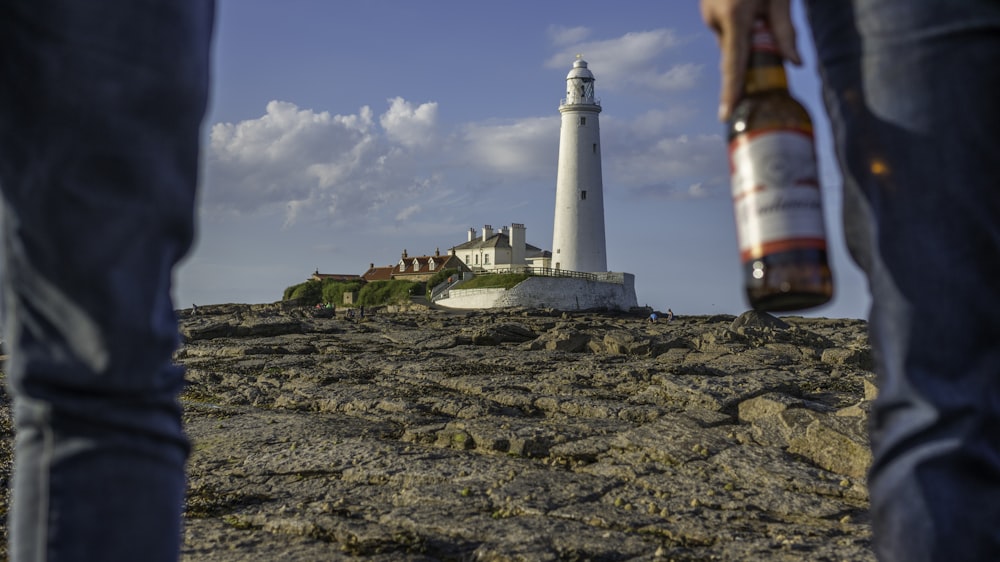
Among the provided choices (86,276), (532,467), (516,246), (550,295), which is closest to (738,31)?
(86,276)

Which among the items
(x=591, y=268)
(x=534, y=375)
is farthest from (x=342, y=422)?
(x=591, y=268)

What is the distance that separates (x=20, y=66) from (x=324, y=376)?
21.1ft

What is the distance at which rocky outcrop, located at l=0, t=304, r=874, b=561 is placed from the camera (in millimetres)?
Answer: 2557

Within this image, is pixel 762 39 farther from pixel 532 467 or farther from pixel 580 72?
pixel 580 72

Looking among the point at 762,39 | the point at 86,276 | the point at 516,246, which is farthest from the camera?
the point at 516,246

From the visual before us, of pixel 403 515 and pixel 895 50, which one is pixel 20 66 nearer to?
pixel 895 50

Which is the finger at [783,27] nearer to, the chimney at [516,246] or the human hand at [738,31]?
the human hand at [738,31]

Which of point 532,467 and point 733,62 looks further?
point 532,467

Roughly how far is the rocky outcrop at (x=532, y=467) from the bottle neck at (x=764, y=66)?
1.49 meters

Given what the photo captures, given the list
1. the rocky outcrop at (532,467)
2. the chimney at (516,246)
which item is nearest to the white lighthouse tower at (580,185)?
the chimney at (516,246)

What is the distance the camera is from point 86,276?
1.14 metres

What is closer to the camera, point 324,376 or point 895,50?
point 895,50

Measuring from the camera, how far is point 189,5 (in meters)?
1.26

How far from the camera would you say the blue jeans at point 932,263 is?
112 cm
